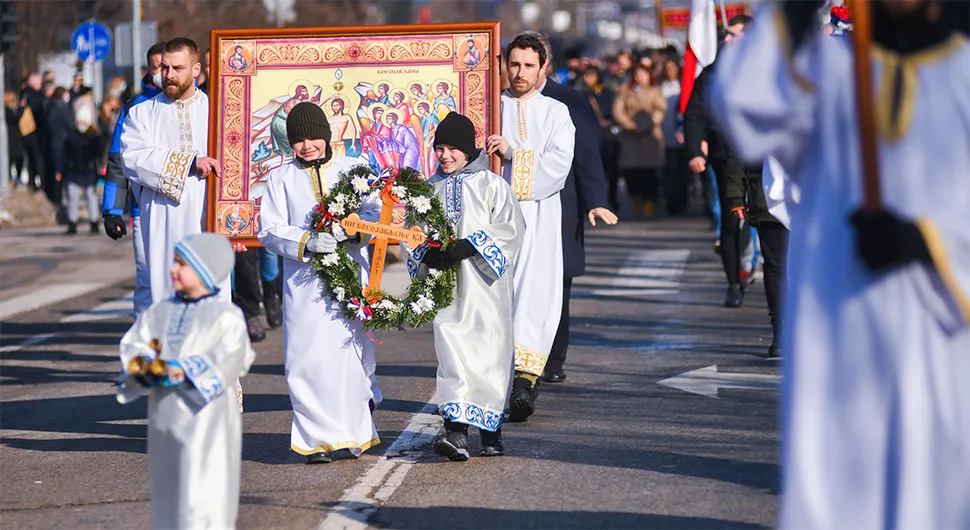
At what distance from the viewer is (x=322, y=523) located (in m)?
6.93

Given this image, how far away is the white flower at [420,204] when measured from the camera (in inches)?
319

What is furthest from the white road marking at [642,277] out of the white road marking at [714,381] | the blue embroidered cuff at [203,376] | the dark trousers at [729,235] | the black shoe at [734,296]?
the blue embroidered cuff at [203,376]

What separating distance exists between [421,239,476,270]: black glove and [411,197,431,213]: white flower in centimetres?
20

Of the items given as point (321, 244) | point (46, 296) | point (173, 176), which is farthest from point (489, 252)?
point (46, 296)

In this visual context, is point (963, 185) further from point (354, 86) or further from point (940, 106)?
point (354, 86)

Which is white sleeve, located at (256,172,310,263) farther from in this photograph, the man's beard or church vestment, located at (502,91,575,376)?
church vestment, located at (502,91,575,376)

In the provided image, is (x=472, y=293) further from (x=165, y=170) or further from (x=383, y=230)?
(x=165, y=170)

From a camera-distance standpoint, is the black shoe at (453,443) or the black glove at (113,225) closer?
the black shoe at (453,443)

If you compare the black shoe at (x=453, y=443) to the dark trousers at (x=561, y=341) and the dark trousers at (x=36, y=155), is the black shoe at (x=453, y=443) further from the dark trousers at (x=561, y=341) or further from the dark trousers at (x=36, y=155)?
the dark trousers at (x=36, y=155)

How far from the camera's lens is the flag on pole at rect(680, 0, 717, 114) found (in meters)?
15.2

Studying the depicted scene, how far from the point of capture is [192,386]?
589cm

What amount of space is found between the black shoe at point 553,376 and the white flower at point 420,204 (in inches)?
111

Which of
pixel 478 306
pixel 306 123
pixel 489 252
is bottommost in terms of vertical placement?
pixel 478 306

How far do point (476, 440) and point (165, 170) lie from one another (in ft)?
→ 7.44
